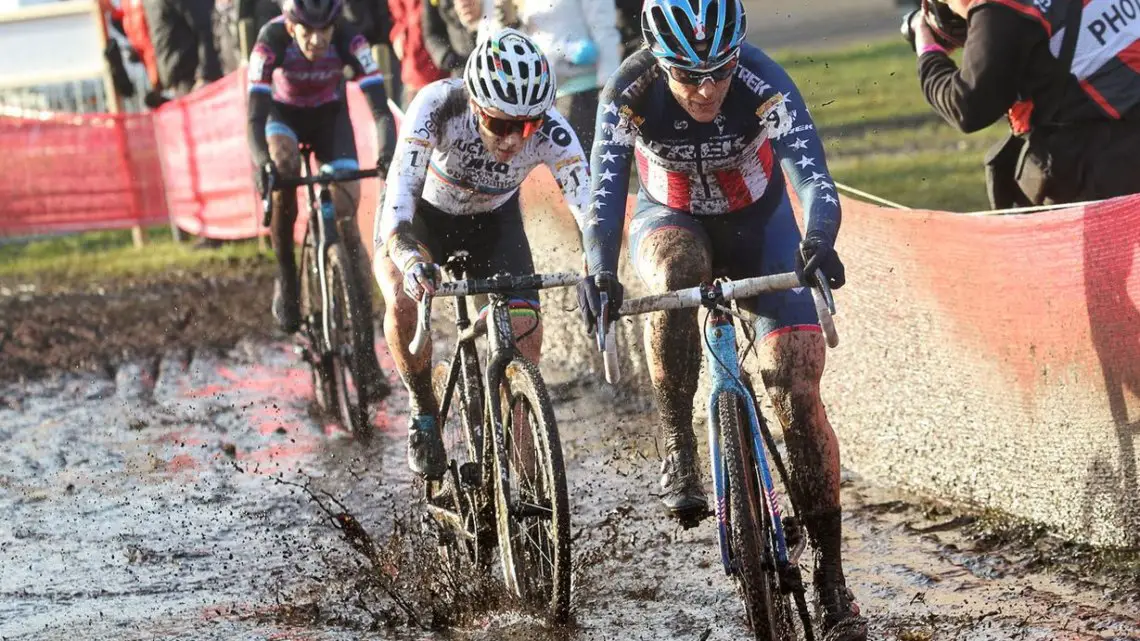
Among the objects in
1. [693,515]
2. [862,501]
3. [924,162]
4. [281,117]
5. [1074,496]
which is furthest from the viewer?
[924,162]

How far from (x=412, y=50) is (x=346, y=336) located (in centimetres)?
328

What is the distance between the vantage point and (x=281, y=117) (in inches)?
401

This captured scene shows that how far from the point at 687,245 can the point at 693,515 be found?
0.93 meters

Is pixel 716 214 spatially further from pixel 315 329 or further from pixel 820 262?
pixel 315 329

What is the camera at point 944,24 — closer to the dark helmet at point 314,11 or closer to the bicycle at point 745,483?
the bicycle at point 745,483

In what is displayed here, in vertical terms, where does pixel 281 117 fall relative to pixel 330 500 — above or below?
above

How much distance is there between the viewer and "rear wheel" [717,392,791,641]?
514 cm

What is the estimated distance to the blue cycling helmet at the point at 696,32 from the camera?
5406mm

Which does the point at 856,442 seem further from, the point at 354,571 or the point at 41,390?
the point at 41,390

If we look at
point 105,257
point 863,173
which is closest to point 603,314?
point 863,173

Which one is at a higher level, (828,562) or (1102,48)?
(1102,48)

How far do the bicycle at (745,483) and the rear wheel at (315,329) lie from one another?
4694mm

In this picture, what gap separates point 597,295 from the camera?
207 inches

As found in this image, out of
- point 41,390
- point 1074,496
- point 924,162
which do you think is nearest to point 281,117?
point 41,390
